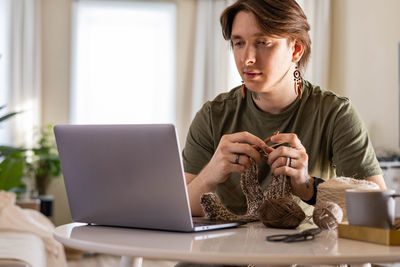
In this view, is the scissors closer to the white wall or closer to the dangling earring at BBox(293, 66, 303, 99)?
the dangling earring at BBox(293, 66, 303, 99)

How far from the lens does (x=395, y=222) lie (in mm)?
968

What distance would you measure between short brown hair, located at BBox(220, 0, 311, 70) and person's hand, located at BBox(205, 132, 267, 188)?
42cm

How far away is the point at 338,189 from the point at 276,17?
1.87ft

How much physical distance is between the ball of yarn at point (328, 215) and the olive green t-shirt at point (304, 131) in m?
0.38

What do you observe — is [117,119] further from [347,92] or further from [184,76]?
[347,92]

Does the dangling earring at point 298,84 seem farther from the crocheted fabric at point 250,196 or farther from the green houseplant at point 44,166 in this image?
the green houseplant at point 44,166

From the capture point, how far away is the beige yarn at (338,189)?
109 cm

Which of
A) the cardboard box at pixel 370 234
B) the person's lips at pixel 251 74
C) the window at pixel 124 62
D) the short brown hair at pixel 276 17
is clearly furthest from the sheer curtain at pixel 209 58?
the cardboard box at pixel 370 234

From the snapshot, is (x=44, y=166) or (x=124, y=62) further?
(x=124, y=62)

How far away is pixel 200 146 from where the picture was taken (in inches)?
64.9

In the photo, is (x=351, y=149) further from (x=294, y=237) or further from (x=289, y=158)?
(x=294, y=237)

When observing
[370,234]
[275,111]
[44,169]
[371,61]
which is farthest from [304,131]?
[44,169]

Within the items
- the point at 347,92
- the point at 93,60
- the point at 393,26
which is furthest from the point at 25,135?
the point at 393,26

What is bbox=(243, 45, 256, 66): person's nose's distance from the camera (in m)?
1.43
